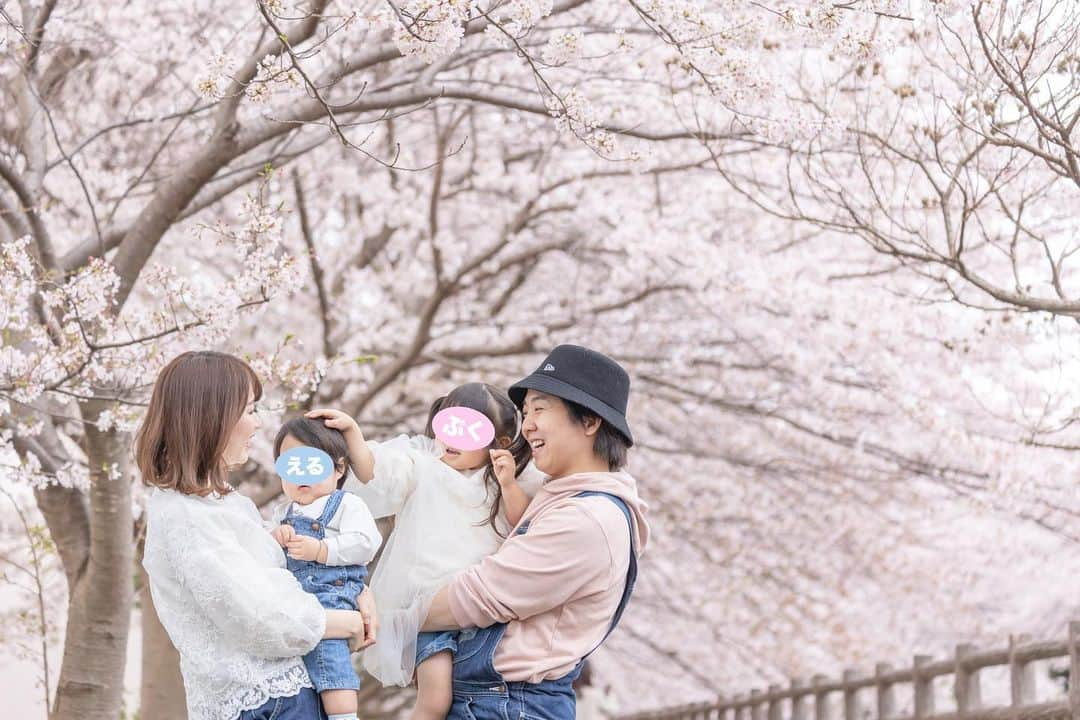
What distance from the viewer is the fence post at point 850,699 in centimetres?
834

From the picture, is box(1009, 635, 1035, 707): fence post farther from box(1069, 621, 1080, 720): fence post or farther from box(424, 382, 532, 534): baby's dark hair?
box(424, 382, 532, 534): baby's dark hair

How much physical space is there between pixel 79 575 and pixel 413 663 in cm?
287

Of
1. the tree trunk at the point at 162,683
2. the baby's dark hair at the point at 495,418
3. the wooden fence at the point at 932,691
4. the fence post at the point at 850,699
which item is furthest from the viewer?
the fence post at the point at 850,699

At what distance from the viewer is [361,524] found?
8.55ft

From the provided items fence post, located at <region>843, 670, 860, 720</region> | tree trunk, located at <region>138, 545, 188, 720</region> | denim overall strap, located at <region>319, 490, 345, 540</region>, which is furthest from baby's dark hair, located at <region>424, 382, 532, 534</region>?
fence post, located at <region>843, 670, 860, 720</region>

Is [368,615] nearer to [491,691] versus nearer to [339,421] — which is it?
[491,691]

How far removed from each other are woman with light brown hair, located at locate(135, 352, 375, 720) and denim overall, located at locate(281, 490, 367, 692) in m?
0.03

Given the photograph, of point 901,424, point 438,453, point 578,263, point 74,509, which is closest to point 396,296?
point 578,263

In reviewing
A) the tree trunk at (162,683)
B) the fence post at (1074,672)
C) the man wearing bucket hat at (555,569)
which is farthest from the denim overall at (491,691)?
the tree trunk at (162,683)

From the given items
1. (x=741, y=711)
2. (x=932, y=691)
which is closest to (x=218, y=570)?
(x=932, y=691)

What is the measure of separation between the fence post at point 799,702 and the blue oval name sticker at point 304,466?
7.26 metres

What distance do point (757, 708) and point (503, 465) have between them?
7875mm

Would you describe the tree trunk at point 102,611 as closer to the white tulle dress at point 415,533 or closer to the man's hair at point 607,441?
the white tulle dress at point 415,533

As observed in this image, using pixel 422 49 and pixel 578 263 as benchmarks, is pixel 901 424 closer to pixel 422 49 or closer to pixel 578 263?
pixel 578 263
